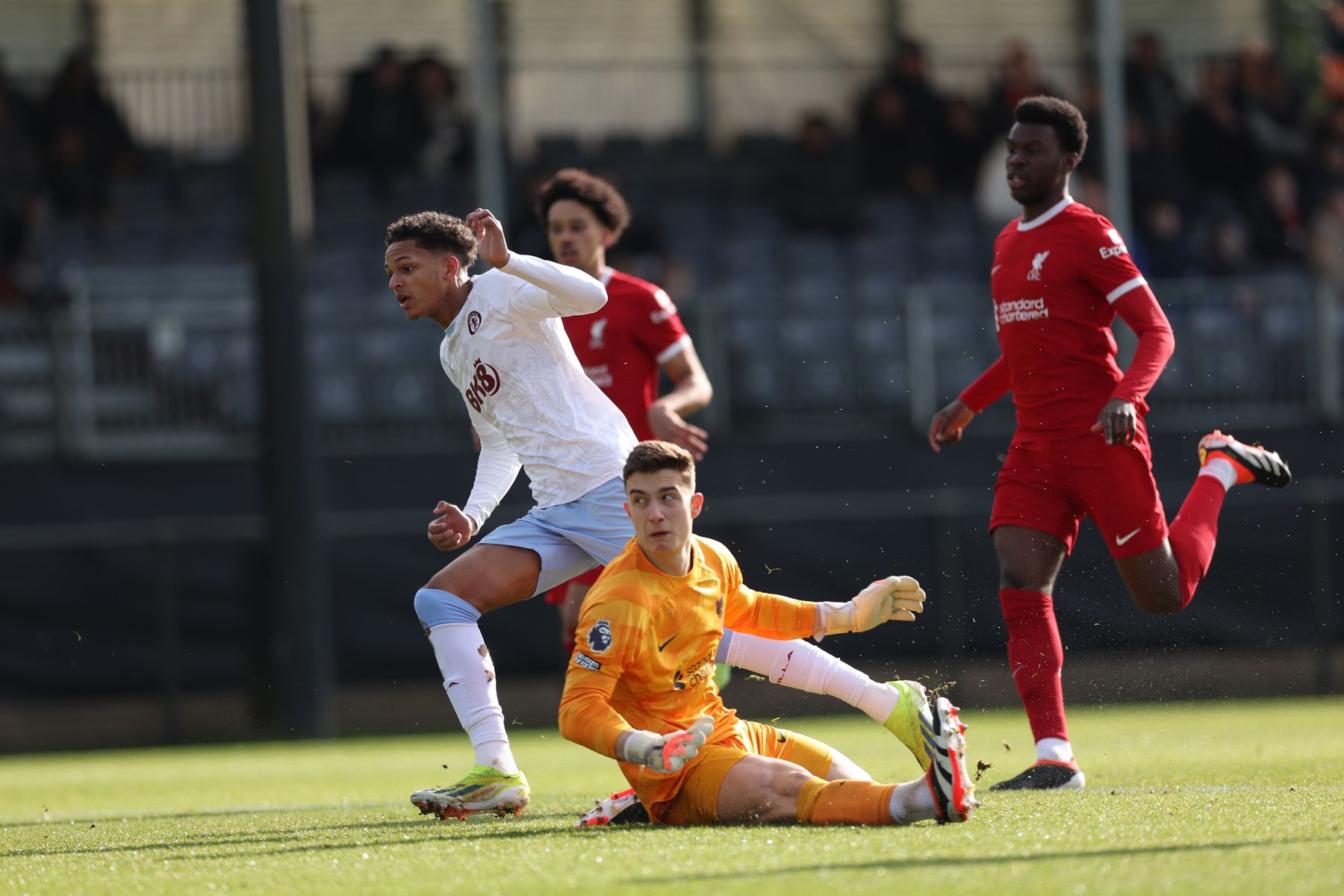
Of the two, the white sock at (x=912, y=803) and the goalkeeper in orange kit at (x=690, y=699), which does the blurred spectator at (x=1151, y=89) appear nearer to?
the goalkeeper in orange kit at (x=690, y=699)

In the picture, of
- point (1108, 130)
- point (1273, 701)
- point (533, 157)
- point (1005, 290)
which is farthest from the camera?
point (533, 157)

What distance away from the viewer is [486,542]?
586cm

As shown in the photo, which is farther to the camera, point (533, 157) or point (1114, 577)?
point (533, 157)

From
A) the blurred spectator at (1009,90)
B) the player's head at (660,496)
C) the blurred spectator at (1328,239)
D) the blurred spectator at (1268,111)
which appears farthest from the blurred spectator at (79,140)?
the player's head at (660,496)

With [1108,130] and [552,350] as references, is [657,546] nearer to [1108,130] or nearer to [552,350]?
[552,350]

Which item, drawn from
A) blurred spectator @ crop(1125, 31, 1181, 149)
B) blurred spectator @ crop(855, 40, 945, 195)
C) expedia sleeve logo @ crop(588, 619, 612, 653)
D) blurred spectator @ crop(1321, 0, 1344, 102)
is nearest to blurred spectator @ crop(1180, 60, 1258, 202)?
blurred spectator @ crop(1125, 31, 1181, 149)

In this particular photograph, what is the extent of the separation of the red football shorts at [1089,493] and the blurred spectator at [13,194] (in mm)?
11659

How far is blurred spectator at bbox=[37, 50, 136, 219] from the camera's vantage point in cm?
1661

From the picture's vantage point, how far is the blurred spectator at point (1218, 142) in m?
17.3

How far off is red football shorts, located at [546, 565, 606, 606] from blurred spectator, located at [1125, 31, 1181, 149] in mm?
12197

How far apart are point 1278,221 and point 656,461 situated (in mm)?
12813

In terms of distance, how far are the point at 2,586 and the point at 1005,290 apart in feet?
28.7

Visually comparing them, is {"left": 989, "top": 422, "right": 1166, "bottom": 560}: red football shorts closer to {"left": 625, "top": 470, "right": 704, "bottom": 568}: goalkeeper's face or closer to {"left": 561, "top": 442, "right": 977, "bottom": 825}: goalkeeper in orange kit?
{"left": 561, "top": 442, "right": 977, "bottom": 825}: goalkeeper in orange kit

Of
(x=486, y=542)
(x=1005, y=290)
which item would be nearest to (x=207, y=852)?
(x=486, y=542)
